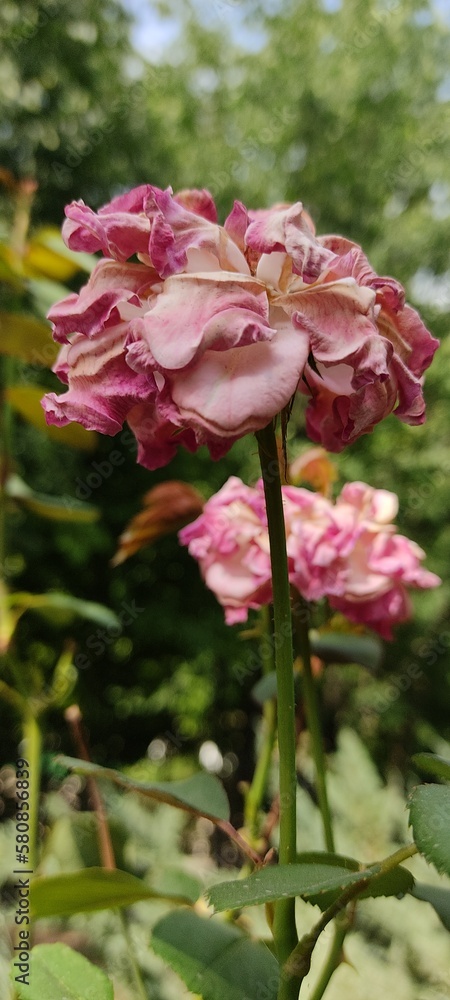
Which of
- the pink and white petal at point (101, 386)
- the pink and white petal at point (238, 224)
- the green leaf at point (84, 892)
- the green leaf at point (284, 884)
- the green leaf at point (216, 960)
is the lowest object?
the green leaf at point (216, 960)

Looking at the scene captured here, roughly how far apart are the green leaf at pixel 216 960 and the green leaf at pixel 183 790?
45 millimetres

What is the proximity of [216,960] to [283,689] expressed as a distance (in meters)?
0.12

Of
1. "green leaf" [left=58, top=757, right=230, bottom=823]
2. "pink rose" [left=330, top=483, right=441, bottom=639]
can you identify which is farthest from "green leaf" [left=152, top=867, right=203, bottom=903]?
"pink rose" [left=330, top=483, right=441, bottom=639]

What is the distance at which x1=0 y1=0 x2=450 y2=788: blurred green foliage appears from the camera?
2.69 meters

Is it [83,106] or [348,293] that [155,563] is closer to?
[83,106]

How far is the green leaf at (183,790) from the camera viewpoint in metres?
0.25

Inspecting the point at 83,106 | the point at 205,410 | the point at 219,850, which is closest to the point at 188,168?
the point at 83,106

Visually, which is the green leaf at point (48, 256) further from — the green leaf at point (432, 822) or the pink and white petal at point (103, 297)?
the green leaf at point (432, 822)

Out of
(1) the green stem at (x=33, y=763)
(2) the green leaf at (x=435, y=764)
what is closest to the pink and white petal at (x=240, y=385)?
(2) the green leaf at (x=435, y=764)

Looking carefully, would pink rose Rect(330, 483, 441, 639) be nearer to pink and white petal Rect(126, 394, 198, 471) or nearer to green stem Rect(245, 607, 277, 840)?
green stem Rect(245, 607, 277, 840)

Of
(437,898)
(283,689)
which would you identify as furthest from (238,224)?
(437,898)

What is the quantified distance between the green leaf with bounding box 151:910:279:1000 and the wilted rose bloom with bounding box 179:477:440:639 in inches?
7.2

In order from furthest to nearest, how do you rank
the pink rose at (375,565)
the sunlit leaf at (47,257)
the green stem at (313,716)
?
the sunlit leaf at (47,257), the pink rose at (375,565), the green stem at (313,716)

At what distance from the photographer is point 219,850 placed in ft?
6.21
